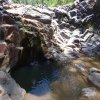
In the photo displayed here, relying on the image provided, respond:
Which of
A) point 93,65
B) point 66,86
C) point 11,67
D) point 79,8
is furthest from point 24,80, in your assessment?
point 79,8

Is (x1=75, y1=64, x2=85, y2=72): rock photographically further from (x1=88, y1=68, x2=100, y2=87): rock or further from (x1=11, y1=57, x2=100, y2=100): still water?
(x1=88, y1=68, x2=100, y2=87): rock

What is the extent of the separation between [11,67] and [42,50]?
4051mm

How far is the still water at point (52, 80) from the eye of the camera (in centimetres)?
1505

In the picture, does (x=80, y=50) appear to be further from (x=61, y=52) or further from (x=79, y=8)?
(x=79, y=8)


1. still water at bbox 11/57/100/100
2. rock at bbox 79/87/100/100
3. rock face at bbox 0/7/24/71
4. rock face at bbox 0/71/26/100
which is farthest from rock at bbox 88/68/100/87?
rock face at bbox 0/7/24/71

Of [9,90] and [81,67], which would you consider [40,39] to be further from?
[9,90]

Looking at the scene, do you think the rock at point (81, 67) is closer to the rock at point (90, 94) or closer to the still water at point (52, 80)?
the still water at point (52, 80)

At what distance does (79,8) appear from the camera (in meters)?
37.2

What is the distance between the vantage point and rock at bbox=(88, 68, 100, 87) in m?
16.7

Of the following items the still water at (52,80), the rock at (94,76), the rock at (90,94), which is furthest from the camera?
the rock at (94,76)

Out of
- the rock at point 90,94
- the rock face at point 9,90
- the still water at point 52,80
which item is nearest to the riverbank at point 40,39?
the still water at point 52,80

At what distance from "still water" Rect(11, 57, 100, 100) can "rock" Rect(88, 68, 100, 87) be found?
0.30 metres

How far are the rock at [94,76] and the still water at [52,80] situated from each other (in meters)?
0.30

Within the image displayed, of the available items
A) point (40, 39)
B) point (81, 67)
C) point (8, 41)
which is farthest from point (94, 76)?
point (8, 41)
